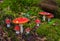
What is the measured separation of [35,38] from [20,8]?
1217mm

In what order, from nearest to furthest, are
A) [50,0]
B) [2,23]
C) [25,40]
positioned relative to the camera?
[25,40] < [2,23] < [50,0]

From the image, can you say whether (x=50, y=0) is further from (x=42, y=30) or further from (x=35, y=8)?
(x=42, y=30)

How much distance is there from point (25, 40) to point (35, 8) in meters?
1.22

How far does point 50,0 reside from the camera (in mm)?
5543

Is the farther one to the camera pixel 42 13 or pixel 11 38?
pixel 42 13

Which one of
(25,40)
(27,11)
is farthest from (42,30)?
(27,11)

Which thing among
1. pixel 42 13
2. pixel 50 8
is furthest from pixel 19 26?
pixel 50 8

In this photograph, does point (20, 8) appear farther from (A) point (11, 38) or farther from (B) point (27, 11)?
(A) point (11, 38)

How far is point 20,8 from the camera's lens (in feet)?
18.7

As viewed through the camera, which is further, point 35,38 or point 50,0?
point 50,0

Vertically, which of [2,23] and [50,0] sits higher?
[50,0]

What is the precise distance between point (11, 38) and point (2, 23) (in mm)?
539

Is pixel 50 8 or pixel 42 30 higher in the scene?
pixel 50 8

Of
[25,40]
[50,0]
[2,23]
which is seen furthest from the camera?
[50,0]
